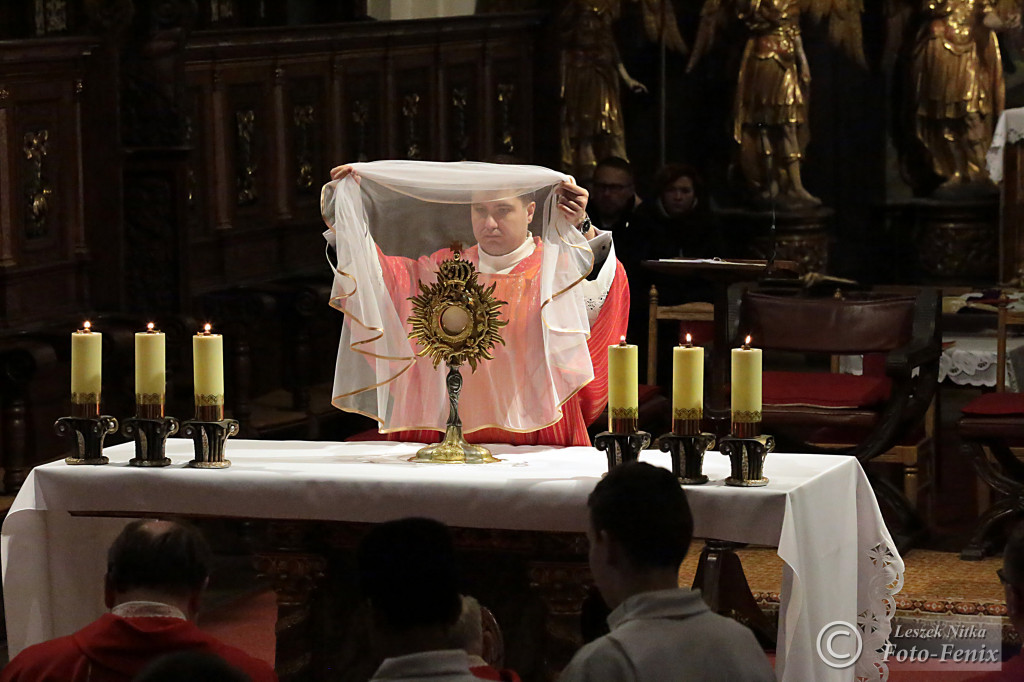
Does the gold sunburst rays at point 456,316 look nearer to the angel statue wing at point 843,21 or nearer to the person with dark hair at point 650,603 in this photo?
the person with dark hair at point 650,603

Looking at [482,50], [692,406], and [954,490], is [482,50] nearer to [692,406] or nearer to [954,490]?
[954,490]

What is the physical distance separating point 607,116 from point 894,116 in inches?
85.5

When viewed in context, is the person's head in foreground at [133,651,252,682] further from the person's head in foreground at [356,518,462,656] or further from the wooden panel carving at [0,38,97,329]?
the wooden panel carving at [0,38,97,329]

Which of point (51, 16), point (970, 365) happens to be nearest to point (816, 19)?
point (970, 365)

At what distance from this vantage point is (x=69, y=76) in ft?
26.0

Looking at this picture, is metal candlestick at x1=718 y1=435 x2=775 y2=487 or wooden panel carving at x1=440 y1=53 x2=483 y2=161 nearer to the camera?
metal candlestick at x1=718 y1=435 x2=775 y2=487

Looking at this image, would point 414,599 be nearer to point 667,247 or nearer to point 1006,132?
point 667,247

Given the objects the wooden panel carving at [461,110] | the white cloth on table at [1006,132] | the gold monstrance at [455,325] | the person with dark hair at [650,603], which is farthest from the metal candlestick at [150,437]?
the white cloth on table at [1006,132]

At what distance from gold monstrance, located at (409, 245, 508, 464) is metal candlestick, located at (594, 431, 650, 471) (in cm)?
43

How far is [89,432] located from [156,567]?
133 cm

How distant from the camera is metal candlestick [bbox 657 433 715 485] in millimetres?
3787

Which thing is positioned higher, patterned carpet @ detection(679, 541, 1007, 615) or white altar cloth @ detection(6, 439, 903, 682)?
white altar cloth @ detection(6, 439, 903, 682)

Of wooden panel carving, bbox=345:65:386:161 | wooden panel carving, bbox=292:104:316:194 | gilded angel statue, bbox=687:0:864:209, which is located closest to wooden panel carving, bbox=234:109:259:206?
wooden panel carving, bbox=292:104:316:194

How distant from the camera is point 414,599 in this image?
2.60 metres
